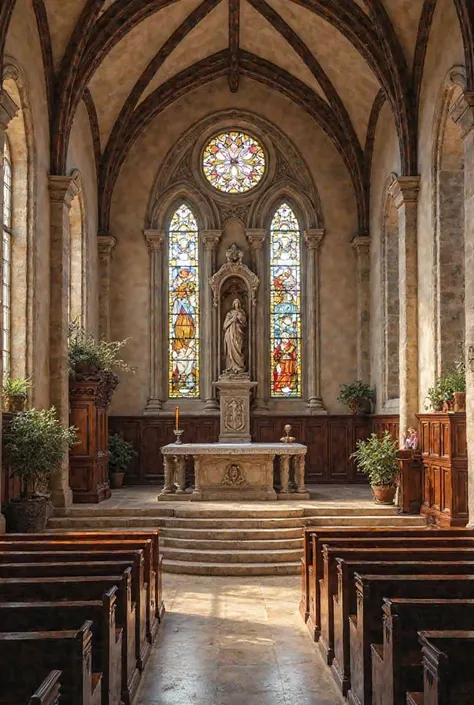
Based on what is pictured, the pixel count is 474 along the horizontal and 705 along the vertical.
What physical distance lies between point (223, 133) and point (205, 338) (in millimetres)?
4993

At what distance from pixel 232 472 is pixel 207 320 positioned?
5.57m

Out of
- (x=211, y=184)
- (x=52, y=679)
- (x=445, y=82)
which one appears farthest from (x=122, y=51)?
(x=52, y=679)

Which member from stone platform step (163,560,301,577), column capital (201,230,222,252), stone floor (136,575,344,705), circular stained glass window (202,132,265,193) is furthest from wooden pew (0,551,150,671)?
circular stained glass window (202,132,265,193)

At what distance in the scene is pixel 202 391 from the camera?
19.9 meters

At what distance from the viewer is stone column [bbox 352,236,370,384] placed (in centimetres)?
1958

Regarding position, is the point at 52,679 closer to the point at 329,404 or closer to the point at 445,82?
the point at 445,82

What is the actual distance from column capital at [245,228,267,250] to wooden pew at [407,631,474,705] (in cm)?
1597

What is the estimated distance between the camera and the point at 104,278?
1942 cm

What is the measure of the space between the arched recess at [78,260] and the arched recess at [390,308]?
6.32 metres

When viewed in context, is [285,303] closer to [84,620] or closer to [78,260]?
[78,260]

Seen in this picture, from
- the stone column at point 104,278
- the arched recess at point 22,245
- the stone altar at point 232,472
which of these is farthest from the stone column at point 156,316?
the arched recess at point 22,245

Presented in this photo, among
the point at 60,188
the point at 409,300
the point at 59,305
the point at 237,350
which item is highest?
the point at 60,188

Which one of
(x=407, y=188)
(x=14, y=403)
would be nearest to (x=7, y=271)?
(x=14, y=403)

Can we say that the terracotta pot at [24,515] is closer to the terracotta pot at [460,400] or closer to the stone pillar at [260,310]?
the terracotta pot at [460,400]
